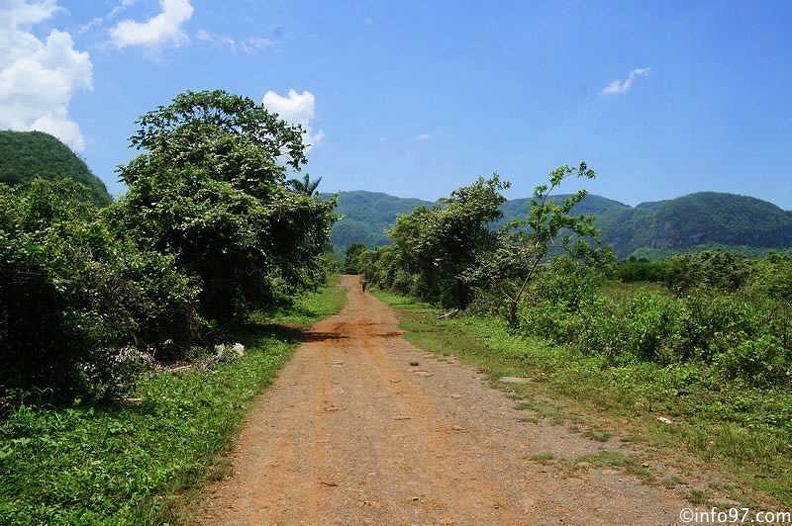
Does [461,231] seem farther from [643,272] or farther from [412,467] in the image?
[643,272]

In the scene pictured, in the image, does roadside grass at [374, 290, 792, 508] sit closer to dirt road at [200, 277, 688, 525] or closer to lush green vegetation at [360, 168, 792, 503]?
lush green vegetation at [360, 168, 792, 503]

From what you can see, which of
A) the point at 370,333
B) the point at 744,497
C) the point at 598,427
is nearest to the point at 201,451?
the point at 598,427

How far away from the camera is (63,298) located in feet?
28.2

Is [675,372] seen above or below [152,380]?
above

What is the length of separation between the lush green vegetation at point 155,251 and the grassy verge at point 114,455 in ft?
3.38

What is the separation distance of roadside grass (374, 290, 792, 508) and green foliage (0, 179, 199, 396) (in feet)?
22.7

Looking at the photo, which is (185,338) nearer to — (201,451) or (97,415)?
(97,415)

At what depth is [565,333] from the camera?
636 inches

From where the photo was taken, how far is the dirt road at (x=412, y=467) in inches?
217

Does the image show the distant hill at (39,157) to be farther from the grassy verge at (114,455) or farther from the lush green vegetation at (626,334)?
the grassy verge at (114,455)

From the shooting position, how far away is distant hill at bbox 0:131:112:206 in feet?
280

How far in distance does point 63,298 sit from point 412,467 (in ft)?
18.8

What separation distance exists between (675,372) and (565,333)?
5.10 metres

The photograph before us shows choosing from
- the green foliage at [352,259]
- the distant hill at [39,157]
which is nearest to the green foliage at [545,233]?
the distant hill at [39,157]
